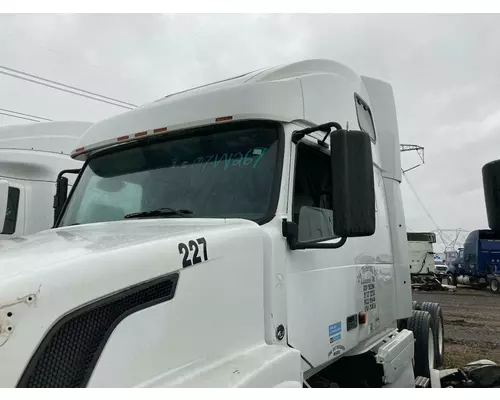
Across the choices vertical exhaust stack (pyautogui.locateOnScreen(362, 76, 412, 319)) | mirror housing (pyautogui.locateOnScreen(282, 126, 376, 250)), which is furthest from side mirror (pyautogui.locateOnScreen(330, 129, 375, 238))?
vertical exhaust stack (pyautogui.locateOnScreen(362, 76, 412, 319))

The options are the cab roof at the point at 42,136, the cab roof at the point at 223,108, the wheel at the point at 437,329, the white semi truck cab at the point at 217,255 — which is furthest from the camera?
the cab roof at the point at 42,136

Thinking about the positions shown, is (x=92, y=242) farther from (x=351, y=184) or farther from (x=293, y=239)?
(x=351, y=184)

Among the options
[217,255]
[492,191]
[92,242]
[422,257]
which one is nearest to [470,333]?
[492,191]

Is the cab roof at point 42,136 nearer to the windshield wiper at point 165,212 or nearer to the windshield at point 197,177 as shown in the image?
the windshield at point 197,177

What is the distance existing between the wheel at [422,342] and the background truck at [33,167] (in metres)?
5.12

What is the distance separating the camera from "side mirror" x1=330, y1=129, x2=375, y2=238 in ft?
8.16

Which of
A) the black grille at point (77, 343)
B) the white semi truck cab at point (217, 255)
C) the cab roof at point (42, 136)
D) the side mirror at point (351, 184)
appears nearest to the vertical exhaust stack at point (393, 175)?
the white semi truck cab at point (217, 255)

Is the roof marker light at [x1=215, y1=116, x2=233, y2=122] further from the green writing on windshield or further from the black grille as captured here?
the black grille

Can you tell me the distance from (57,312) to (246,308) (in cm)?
105

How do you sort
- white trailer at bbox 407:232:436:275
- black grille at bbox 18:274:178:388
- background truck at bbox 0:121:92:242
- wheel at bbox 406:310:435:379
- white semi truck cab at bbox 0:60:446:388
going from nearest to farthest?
black grille at bbox 18:274:178:388 < white semi truck cab at bbox 0:60:446:388 < wheel at bbox 406:310:435:379 < background truck at bbox 0:121:92:242 < white trailer at bbox 407:232:436:275

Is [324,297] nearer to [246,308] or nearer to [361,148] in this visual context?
[246,308]

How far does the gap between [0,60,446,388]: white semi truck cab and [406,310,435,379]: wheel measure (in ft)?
5.54

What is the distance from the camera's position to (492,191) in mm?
3092

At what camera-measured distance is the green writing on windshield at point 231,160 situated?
2.88 meters
